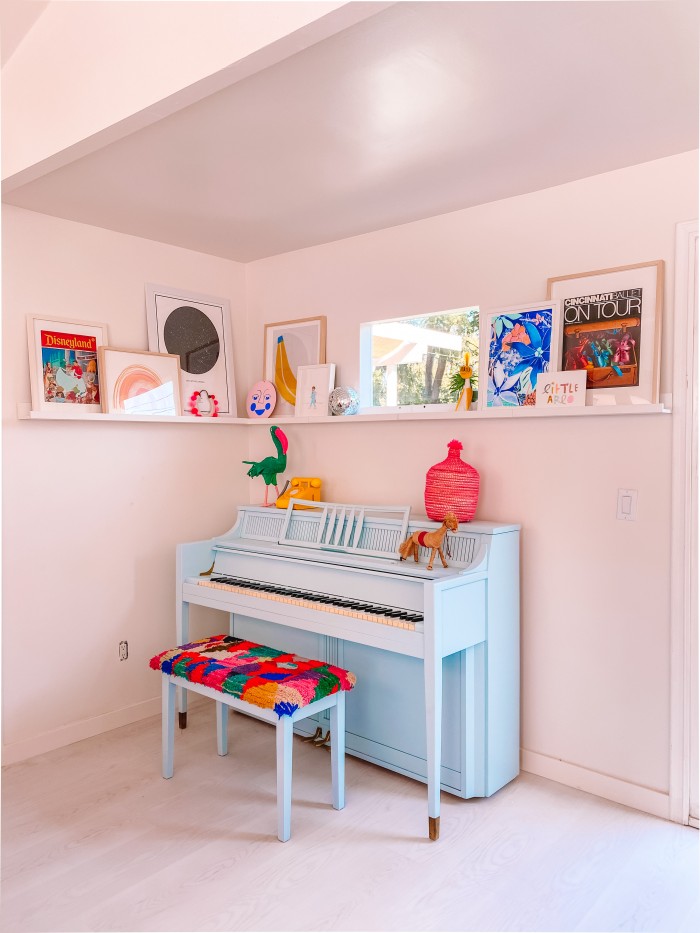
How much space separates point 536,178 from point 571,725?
206 cm

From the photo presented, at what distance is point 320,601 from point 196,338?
1.60 m

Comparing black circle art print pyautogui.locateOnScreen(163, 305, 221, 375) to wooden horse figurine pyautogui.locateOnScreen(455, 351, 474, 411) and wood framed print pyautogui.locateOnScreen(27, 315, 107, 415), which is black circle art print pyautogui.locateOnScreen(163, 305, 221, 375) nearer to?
wood framed print pyautogui.locateOnScreen(27, 315, 107, 415)

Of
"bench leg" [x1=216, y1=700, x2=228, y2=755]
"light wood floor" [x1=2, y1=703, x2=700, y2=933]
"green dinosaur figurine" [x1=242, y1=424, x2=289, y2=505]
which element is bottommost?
"light wood floor" [x1=2, y1=703, x2=700, y2=933]

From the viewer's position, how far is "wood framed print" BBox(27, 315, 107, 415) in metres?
3.00

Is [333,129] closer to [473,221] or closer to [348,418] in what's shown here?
[473,221]

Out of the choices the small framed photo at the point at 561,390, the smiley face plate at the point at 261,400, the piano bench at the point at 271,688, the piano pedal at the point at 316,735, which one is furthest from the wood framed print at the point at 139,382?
the small framed photo at the point at 561,390

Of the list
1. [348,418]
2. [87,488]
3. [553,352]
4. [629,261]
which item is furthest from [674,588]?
[87,488]

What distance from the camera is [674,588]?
2.45m

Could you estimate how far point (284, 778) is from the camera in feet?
7.66

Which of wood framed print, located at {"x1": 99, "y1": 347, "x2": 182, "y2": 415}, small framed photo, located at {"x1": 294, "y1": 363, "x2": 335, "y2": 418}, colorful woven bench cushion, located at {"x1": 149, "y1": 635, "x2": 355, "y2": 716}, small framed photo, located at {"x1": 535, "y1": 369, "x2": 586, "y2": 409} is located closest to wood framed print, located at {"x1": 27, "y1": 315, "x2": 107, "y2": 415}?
wood framed print, located at {"x1": 99, "y1": 347, "x2": 182, "y2": 415}

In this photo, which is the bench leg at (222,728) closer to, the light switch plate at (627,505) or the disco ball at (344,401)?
the disco ball at (344,401)

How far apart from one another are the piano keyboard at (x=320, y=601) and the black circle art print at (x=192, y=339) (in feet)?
3.58

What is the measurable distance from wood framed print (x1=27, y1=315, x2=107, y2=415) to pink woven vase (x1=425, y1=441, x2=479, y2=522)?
153 cm

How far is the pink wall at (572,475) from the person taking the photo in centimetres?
250
